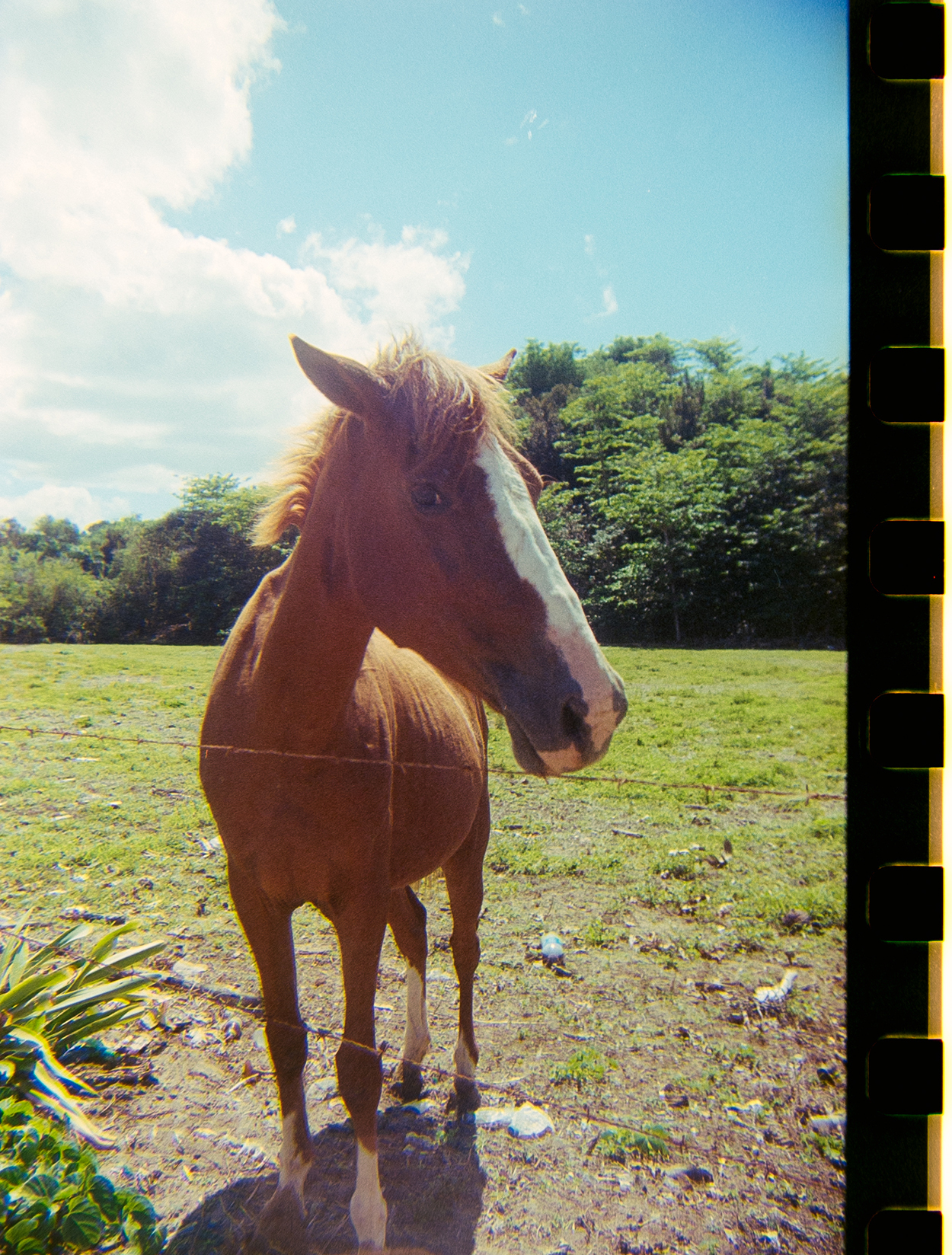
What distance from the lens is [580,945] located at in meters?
1.45

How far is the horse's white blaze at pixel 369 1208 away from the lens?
4.80ft

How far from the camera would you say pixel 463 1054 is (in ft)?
5.17

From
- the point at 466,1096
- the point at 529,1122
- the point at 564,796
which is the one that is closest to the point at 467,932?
the point at 466,1096

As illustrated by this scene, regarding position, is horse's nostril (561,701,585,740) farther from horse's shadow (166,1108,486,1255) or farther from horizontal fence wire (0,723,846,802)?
horse's shadow (166,1108,486,1255)

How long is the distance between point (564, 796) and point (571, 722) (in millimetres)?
493

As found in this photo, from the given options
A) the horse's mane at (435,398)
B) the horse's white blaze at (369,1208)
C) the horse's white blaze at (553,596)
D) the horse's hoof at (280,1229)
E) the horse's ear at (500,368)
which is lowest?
the horse's hoof at (280,1229)

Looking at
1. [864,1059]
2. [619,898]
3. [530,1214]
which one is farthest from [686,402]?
[530,1214]

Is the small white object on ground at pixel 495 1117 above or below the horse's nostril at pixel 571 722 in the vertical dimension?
below

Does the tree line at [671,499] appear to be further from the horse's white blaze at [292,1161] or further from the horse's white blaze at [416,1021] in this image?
the horse's white blaze at [292,1161]

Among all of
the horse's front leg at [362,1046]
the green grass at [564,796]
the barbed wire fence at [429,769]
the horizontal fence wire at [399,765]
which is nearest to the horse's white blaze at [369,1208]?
the horse's front leg at [362,1046]

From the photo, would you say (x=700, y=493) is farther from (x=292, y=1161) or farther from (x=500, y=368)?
(x=292, y=1161)

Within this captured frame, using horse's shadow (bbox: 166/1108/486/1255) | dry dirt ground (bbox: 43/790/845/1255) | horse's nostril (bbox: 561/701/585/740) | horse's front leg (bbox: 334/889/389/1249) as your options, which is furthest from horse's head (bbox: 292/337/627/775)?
horse's shadow (bbox: 166/1108/486/1255)

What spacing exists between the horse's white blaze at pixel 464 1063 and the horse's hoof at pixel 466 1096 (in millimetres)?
15

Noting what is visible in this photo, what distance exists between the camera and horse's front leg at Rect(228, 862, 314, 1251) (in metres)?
1.58
